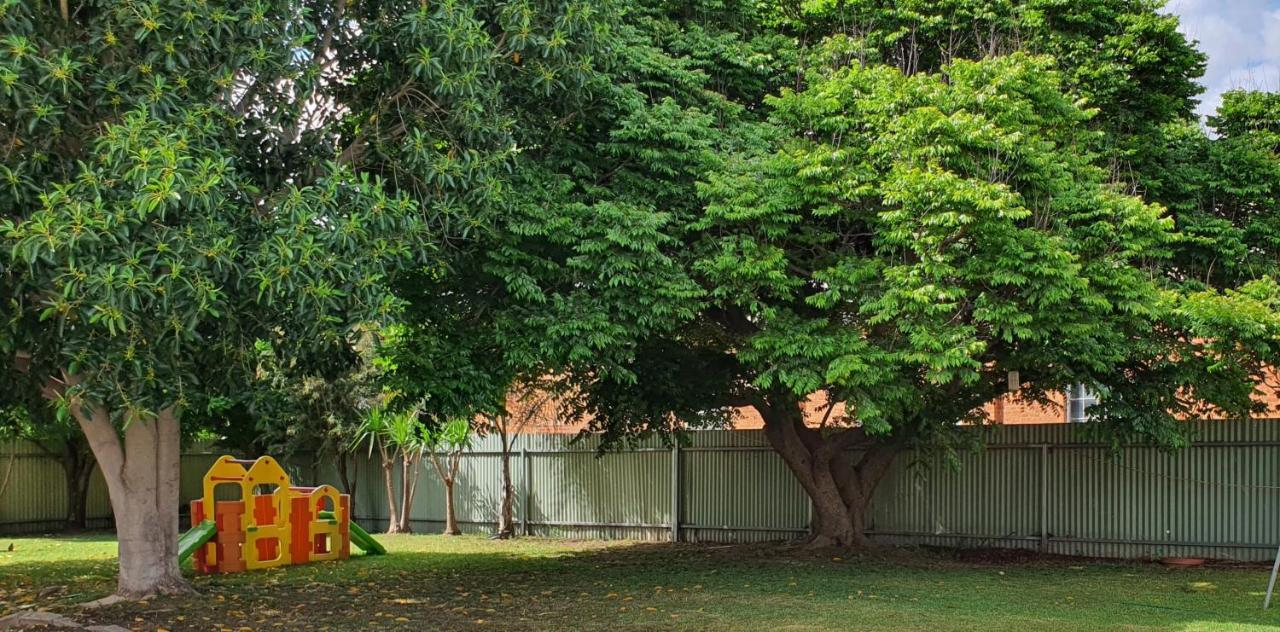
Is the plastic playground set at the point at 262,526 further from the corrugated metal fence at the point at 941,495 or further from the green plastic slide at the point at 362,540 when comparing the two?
the corrugated metal fence at the point at 941,495

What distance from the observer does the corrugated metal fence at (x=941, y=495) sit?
16234mm

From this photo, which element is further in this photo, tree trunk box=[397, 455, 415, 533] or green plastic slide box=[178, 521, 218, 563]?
tree trunk box=[397, 455, 415, 533]

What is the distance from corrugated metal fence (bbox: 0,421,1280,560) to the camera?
1623cm

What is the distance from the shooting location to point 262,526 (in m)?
16.8

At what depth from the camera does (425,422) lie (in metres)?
14.1

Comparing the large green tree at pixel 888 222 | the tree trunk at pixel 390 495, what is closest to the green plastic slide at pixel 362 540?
the tree trunk at pixel 390 495

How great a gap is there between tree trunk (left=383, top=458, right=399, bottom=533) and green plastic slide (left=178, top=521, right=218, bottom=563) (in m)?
7.95

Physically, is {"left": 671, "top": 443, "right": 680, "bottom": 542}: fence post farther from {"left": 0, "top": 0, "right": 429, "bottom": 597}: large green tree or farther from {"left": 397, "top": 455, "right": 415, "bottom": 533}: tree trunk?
{"left": 0, "top": 0, "right": 429, "bottom": 597}: large green tree

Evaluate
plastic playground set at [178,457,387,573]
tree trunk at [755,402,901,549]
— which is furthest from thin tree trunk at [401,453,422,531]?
tree trunk at [755,402,901,549]

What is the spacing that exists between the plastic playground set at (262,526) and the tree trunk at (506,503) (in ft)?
13.8

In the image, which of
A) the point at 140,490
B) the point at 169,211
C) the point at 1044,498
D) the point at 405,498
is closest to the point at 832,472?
the point at 1044,498

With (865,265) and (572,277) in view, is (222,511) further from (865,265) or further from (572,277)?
(865,265)

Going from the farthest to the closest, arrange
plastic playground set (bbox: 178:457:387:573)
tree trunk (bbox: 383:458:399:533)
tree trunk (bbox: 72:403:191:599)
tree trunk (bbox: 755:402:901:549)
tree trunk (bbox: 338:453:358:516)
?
1. tree trunk (bbox: 338:453:358:516)
2. tree trunk (bbox: 383:458:399:533)
3. tree trunk (bbox: 755:402:901:549)
4. plastic playground set (bbox: 178:457:387:573)
5. tree trunk (bbox: 72:403:191:599)

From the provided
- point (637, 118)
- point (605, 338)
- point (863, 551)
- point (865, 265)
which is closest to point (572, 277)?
point (605, 338)
